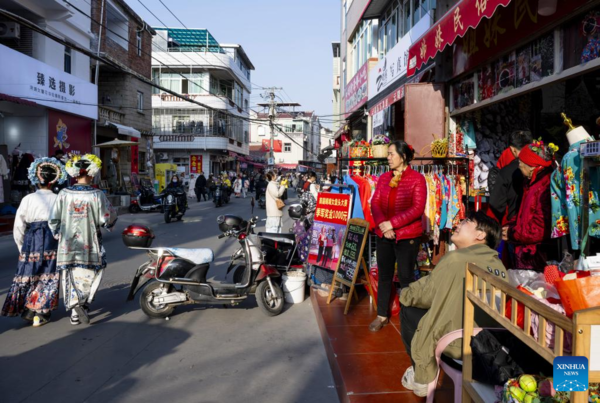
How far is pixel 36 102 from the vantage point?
15.7 m

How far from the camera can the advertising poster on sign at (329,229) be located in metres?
6.29

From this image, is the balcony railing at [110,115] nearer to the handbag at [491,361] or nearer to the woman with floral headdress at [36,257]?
the woman with floral headdress at [36,257]

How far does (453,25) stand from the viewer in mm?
5309

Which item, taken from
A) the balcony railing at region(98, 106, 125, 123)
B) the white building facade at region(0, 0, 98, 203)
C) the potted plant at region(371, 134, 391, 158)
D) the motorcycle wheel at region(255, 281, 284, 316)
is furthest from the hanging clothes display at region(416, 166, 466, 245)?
the balcony railing at region(98, 106, 125, 123)

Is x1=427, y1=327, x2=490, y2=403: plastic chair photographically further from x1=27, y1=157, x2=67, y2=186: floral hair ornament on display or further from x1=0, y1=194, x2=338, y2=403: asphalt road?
x1=27, y1=157, x2=67, y2=186: floral hair ornament on display

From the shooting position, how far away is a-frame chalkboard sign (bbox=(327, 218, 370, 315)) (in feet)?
17.8

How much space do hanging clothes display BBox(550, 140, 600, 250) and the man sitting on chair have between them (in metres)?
0.92

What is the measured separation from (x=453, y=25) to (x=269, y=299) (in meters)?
3.70

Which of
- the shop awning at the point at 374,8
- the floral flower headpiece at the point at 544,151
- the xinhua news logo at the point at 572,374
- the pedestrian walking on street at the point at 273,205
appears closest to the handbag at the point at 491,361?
the xinhua news logo at the point at 572,374

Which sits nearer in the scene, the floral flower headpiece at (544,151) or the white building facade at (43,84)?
the floral flower headpiece at (544,151)

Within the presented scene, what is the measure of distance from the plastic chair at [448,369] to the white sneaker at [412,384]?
0.68 feet

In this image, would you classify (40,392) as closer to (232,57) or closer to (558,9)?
(558,9)

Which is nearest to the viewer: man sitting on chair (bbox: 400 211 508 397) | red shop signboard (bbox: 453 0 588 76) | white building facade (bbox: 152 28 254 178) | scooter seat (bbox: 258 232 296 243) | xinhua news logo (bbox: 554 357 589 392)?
xinhua news logo (bbox: 554 357 589 392)

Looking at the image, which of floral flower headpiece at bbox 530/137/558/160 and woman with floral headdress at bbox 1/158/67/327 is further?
woman with floral headdress at bbox 1/158/67/327
